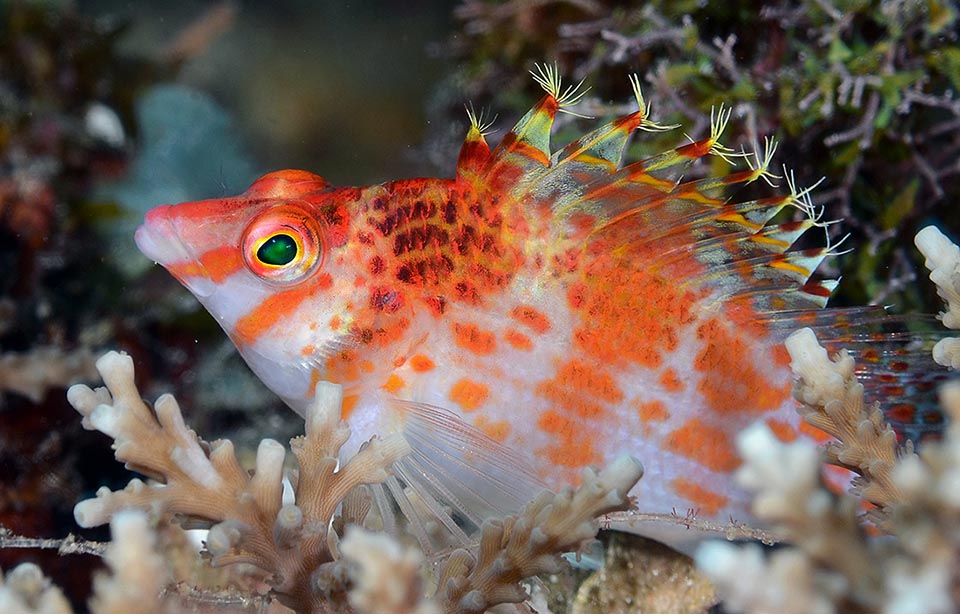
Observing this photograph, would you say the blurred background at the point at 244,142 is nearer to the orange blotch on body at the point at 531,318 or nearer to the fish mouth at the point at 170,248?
the fish mouth at the point at 170,248

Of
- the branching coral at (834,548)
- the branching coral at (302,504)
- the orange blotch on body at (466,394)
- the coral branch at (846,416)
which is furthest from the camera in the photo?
the orange blotch on body at (466,394)

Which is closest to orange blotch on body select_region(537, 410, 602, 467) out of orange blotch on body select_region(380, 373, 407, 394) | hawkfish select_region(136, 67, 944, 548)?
hawkfish select_region(136, 67, 944, 548)

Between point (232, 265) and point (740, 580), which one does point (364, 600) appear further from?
point (232, 265)

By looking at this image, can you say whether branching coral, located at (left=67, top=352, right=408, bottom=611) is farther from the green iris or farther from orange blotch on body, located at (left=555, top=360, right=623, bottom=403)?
orange blotch on body, located at (left=555, top=360, right=623, bottom=403)

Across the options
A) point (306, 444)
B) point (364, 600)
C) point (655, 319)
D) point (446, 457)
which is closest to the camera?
point (364, 600)

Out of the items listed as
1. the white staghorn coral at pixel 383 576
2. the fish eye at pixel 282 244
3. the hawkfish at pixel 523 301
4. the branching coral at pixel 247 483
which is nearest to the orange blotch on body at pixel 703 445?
the hawkfish at pixel 523 301

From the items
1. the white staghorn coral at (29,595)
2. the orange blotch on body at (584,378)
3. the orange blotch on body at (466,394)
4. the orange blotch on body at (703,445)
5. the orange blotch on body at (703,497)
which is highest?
the white staghorn coral at (29,595)

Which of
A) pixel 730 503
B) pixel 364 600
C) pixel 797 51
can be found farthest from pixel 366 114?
pixel 364 600
